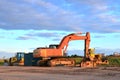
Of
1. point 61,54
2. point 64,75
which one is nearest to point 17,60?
point 61,54

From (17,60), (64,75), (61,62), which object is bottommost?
(64,75)

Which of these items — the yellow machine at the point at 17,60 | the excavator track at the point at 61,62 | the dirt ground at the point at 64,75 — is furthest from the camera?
the yellow machine at the point at 17,60

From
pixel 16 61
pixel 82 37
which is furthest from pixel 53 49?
pixel 16 61

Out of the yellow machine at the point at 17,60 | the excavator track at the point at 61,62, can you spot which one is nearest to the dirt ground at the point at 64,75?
the excavator track at the point at 61,62

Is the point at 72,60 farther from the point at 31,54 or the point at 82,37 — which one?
the point at 31,54

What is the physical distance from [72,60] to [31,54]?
860 cm

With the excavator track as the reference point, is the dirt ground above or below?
below

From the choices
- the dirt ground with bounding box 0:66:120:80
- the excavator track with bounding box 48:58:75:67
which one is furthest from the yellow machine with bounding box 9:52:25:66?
the dirt ground with bounding box 0:66:120:80

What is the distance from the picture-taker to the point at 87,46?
59.5 meters

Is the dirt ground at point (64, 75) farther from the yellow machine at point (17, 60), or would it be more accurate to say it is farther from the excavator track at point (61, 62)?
the yellow machine at point (17, 60)

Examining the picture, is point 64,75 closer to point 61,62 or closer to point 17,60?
point 61,62

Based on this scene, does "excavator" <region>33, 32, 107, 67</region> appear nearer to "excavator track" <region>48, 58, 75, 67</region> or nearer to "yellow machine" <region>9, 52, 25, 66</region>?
"excavator track" <region>48, 58, 75, 67</region>

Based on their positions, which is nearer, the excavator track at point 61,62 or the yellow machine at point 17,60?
the excavator track at point 61,62

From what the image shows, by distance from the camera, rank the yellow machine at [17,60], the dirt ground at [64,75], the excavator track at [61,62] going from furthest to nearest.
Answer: the yellow machine at [17,60], the excavator track at [61,62], the dirt ground at [64,75]
